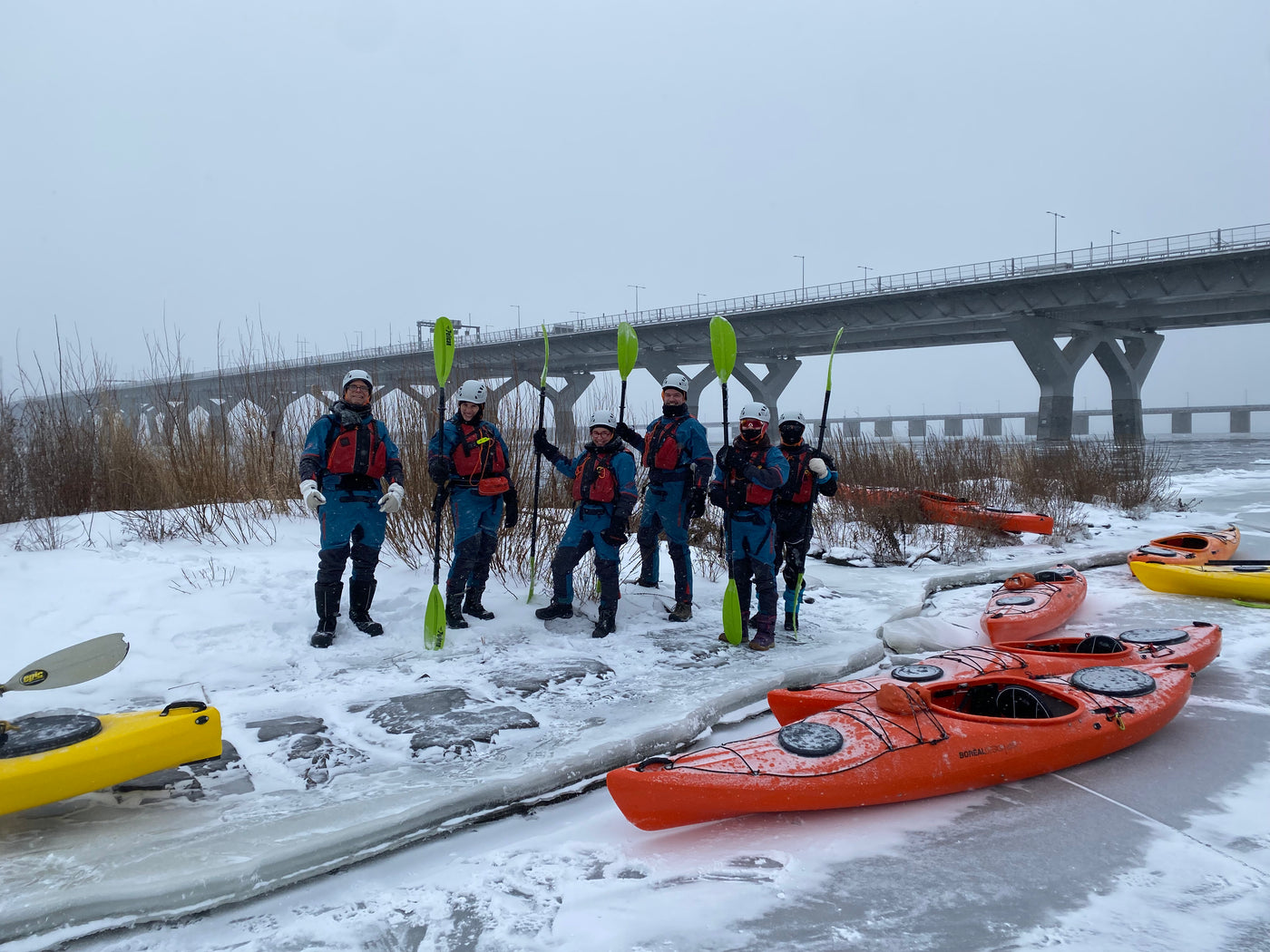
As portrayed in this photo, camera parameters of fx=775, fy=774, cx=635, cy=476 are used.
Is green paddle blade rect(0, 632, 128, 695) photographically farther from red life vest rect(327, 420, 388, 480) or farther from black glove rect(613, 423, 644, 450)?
black glove rect(613, 423, 644, 450)

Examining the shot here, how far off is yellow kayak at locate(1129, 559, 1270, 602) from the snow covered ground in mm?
1989

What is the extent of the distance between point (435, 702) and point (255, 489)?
14.2 feet

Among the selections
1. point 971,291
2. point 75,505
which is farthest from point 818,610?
point 971,291

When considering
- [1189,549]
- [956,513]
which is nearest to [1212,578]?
[1189,549]

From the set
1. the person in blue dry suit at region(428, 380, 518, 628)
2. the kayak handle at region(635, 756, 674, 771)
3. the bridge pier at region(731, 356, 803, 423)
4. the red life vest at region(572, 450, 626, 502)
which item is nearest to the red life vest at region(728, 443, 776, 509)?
the red life vest at region(572, 450, 626, 502)

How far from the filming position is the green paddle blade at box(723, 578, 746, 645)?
213 inches

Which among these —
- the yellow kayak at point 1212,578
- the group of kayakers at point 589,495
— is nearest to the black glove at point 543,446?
the group of kayakers at point 589,495

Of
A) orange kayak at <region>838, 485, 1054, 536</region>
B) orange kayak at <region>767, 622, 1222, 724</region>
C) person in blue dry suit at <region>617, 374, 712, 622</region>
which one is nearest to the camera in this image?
orange kayak at <region>767, 622, 1222, 724</region>

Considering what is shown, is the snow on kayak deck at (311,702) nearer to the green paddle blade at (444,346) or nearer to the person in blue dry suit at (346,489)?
the person in blue dry suit at (346,489)

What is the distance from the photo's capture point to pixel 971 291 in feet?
94.2

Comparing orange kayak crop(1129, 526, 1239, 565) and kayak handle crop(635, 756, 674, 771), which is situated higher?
kayak handle crop(635, 756, 674, 771)

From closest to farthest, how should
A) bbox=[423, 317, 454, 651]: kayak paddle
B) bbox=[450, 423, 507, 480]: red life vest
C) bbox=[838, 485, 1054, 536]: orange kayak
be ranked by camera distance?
bbox=[423, 317, 454, 651]: kayak paddle → bbox=[450, 423, 507, 480]: red life vest → bbox=[838, 485, 1054, 536]: orange kayak

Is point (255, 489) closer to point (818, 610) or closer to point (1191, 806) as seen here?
point (818, 610)

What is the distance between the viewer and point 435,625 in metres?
5.10
